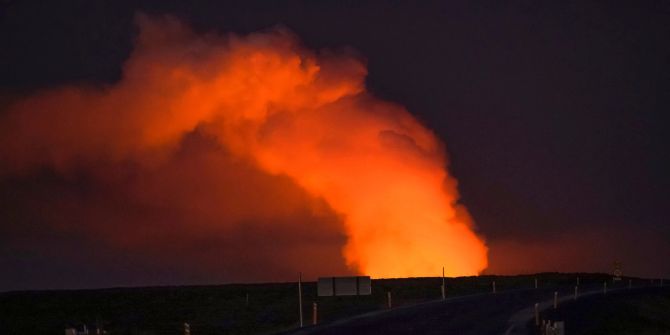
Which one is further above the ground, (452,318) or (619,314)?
(452,318)

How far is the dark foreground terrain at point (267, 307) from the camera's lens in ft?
178

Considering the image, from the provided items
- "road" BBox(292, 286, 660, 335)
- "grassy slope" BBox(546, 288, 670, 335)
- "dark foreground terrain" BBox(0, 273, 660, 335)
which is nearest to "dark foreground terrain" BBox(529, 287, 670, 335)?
"grassy slope" BBox(546, 288, 670, 335)

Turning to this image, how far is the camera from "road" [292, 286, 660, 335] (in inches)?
1823

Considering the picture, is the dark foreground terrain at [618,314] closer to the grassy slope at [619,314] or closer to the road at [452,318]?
the grassy slope at [619,314]

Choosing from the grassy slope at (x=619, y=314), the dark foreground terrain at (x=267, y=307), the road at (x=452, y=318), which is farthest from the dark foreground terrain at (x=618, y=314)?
the dark foreground terrain at (x=267, y=307)

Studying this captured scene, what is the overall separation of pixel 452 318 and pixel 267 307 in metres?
33.9

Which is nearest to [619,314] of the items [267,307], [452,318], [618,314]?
[618,314]

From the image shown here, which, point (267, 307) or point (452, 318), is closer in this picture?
point (452, 318)

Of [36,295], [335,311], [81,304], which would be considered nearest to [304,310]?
[335,311]

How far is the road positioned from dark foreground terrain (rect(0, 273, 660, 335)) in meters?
0.06

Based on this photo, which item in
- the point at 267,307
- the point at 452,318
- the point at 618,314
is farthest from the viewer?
the point at 267,307

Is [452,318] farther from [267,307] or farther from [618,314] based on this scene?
[267,307]

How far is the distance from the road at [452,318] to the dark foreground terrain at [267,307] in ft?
0.18

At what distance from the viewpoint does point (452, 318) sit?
5312 cm
